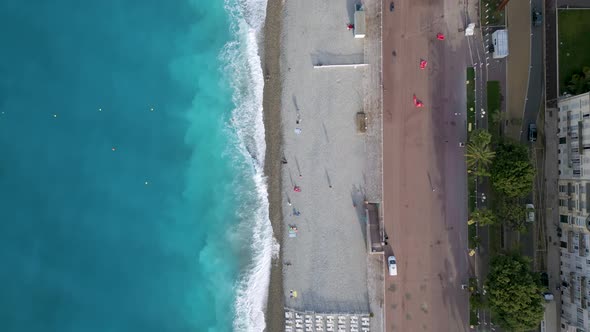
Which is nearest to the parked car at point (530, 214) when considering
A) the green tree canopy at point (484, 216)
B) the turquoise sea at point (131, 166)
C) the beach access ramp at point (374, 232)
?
the green tree canopy at point (484, 216)

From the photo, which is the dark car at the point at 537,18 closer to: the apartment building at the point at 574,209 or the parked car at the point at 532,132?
the apartment building at the point at 574,209

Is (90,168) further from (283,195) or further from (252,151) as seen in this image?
(283,195)

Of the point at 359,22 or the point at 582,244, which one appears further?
the point at 359,22

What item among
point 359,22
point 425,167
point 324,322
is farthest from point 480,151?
point 324,322

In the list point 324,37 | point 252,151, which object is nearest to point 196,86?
point 252,151

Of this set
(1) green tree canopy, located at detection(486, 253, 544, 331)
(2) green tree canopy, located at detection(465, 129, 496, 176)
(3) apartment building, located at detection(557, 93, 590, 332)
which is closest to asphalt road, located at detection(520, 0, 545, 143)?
(3) apartment building, located at detection(557, 93, 590, 332)

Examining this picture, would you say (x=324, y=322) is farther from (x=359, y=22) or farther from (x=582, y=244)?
(x=359, y=22)
